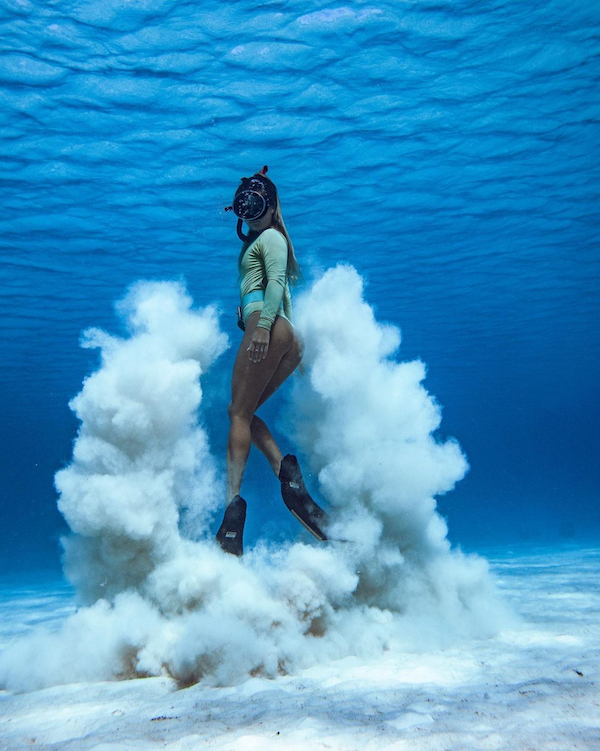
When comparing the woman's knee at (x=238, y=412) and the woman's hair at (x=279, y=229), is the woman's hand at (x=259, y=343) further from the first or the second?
the woman's hair at (x=279, y=229)

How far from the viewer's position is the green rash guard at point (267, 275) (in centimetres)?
414

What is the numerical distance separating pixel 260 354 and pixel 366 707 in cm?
258

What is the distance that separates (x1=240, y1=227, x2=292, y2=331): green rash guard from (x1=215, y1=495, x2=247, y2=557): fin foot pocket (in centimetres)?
151

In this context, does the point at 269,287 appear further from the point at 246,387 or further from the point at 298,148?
the point at 298,148

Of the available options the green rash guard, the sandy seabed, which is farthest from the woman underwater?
the sandy seabed

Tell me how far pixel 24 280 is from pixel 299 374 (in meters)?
15.6

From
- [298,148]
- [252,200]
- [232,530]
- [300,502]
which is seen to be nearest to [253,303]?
[252,200]

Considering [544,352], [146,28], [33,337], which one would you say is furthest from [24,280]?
[544,352]

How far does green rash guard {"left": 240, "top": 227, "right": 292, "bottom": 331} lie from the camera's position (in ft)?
13.6

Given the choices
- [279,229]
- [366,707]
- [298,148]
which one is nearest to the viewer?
[366,707]

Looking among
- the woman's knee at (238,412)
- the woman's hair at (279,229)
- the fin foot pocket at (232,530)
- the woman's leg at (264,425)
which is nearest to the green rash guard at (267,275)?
the woman's hair at (279,229)

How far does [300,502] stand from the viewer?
4.14 metres

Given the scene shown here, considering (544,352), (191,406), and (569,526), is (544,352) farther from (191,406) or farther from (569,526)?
(191,406)

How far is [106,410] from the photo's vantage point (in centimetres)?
414
